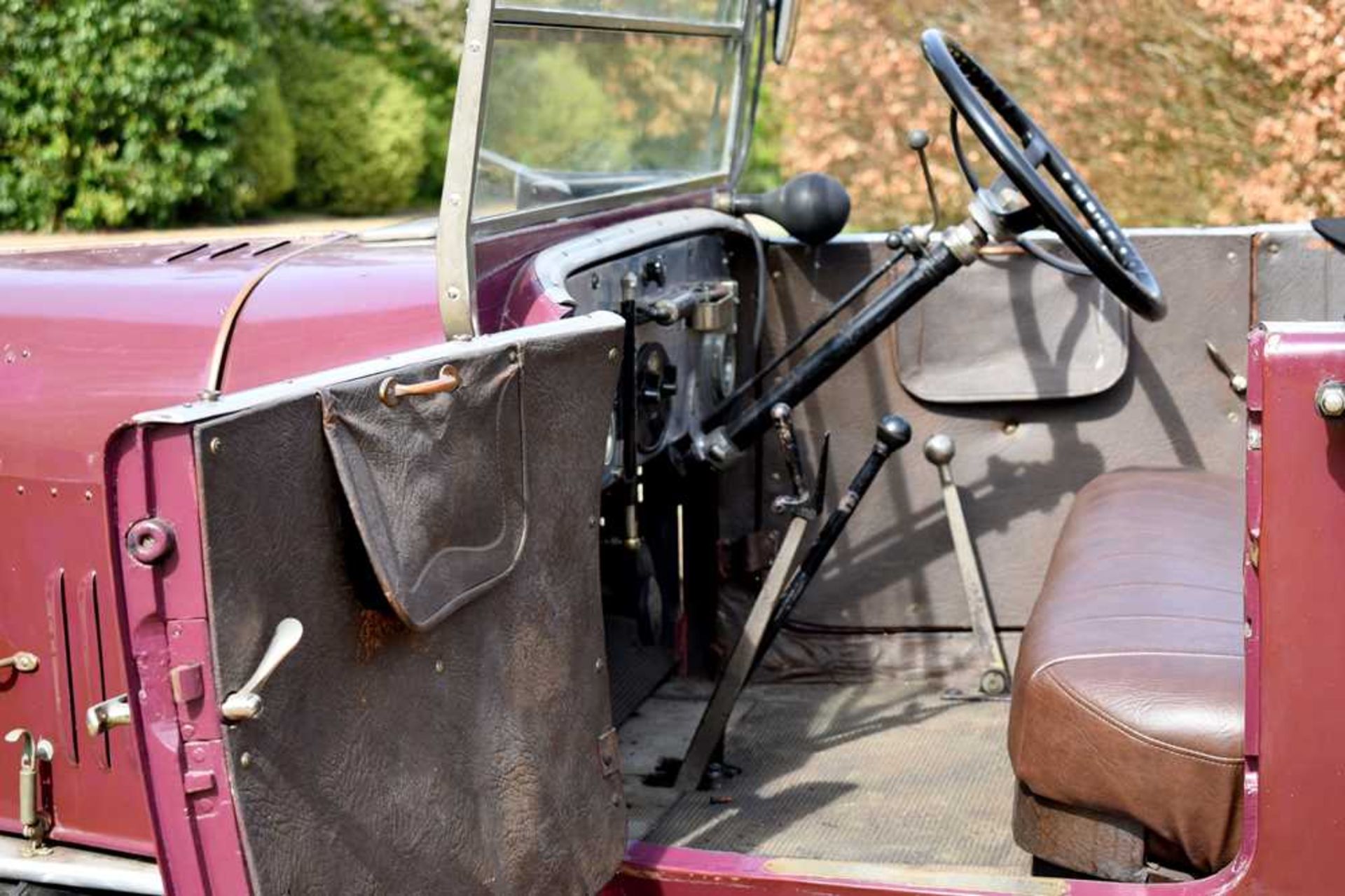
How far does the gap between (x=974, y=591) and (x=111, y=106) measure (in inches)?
481

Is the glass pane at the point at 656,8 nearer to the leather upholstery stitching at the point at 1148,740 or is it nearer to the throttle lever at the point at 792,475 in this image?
the throttle lever at the point at 792,475

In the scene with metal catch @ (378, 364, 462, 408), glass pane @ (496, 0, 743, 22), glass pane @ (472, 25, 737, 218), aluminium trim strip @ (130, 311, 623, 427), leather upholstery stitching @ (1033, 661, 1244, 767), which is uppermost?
glass pane @ (496, 0, 743, 22)

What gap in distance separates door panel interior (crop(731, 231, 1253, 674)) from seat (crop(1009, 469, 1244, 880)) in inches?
37.6

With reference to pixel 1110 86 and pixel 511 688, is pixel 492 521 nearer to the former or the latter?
pixel 511 688

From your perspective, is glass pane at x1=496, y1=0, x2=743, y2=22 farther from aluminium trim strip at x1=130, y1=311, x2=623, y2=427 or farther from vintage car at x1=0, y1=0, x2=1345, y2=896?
aluminium trim strip at x1=130, y1=311, x2=623, y2=427

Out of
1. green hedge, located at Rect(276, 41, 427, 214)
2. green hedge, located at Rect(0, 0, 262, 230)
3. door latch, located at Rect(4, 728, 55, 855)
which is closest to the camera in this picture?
door latch, located at Rect(4, 728, 55, 855)

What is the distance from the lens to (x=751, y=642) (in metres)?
2.72

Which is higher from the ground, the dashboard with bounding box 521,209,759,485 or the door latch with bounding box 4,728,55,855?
the dashboard with bounding box 521,209,759,485

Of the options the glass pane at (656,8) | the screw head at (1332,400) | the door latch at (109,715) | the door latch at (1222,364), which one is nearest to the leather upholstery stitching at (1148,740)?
the screw head at (1332,400)

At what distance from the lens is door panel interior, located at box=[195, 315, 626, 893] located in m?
1.51

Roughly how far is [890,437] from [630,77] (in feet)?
2.62

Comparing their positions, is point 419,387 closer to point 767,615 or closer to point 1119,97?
point 767,615

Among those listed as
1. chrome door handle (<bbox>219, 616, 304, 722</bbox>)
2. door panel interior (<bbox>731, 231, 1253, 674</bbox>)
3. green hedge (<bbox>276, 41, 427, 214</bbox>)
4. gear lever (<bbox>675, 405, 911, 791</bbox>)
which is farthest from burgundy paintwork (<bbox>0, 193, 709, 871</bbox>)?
green hedge (<bbox>276, 41, 427, 214</bbox>)

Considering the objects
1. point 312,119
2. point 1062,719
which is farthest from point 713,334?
point 312,119
